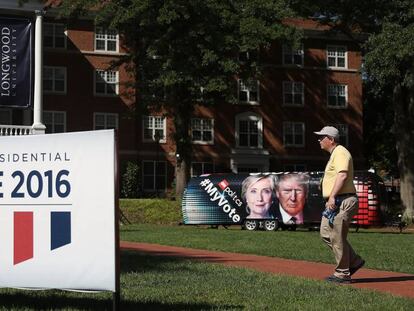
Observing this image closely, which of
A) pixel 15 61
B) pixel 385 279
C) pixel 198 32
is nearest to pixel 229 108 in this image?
pixel 198 32

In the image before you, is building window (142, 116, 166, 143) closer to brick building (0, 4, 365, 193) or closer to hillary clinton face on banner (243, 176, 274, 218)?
brick building (0, 4, 365, 193)

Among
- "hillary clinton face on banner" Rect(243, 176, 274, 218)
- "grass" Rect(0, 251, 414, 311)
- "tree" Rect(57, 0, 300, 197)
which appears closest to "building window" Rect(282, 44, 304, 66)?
"tree" Rect(57, 0, 300, 197)

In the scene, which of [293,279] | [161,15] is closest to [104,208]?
[293,279]

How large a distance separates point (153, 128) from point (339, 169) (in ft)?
139

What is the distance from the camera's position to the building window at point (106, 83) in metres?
49.7

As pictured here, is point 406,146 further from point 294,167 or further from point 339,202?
point 339,202

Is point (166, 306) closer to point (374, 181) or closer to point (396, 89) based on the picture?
point (374, 181)

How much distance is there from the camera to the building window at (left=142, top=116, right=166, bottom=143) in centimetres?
5097

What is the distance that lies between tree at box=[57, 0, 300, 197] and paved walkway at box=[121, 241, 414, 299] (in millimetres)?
20694

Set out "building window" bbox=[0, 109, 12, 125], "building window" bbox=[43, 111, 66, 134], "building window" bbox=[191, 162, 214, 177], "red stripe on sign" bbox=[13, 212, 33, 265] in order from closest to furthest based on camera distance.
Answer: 1. "red stripe on sign" bbox=[13, 212, 33, 265]
2. "building window" bbox=[0, 109, 12, 125]
3. "building window" bbox=[43, 111, 66, 134]
4. "building window" bbox=[191, 162, 214, 177]

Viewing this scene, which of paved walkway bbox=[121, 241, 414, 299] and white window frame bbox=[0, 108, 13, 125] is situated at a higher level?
white window frame bbox=[0, 108, 13, 125]

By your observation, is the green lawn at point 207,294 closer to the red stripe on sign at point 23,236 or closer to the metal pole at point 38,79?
the red stripe on sign at point 23,236

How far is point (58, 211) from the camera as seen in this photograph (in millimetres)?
6168

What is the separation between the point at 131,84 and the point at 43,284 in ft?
114
